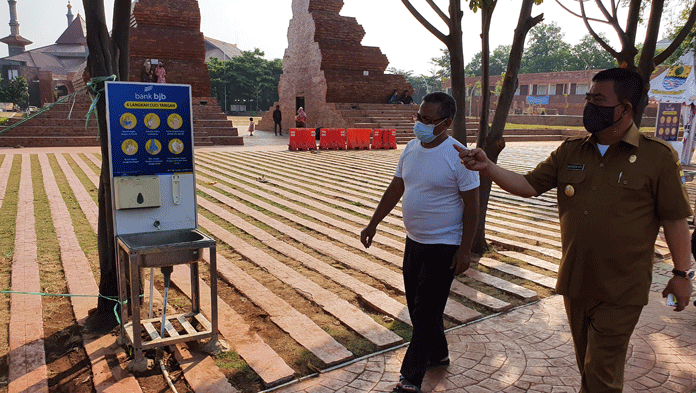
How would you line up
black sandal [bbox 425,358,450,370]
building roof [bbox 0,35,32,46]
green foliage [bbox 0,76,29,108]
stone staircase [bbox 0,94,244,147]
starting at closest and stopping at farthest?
black sandal [bbox 425,358,450,370] < stone staircase [bbox 0,94,244,147] < green foliage [bbox 0,76,29,108] < building roof [bbox 0,35,32,46]

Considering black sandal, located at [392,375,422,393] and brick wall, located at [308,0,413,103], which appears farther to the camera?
brick wall, located at [308,0,413,103]

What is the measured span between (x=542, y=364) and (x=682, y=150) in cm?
1575

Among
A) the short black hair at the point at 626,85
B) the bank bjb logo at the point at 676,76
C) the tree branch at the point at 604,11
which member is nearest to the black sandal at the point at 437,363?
the short black hair at the point at 626,85

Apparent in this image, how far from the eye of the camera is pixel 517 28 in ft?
18.1

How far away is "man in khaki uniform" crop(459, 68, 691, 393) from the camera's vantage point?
7.37 feet

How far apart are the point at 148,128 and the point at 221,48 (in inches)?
3776

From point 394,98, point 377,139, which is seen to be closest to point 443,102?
point 377,139

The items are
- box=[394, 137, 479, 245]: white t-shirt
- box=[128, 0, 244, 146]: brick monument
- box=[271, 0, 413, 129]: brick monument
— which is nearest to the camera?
box=[394, 137, 479, 245]: white t-shirt

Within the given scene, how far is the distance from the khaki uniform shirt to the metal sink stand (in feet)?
7.13

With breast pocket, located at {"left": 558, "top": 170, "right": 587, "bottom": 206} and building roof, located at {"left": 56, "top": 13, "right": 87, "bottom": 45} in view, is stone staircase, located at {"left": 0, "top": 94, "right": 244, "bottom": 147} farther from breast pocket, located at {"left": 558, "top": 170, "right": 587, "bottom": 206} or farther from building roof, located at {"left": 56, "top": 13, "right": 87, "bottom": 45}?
building roof, located at {"left": 56, "top": 13, "right": 87, "bottom": 45}

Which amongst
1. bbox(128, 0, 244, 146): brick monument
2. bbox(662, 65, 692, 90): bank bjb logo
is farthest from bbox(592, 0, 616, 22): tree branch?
bbox(128, 0, 244, 146): brick monument

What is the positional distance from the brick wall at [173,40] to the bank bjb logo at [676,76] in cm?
1847

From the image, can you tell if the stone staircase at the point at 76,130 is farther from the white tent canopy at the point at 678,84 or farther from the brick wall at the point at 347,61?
the white tent canopy at the point at 678,84

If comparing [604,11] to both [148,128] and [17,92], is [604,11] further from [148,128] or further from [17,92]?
[17,92]
